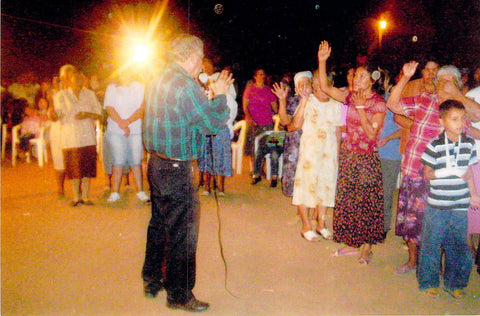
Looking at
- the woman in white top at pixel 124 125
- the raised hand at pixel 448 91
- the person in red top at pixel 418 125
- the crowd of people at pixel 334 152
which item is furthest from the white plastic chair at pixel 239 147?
the raised hand at pixel 448 91

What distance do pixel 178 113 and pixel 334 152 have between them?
6.96ft

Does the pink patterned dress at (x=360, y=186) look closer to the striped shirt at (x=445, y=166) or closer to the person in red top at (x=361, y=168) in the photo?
the person in red top at (x=361, y=168)

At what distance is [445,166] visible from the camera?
10.6ft

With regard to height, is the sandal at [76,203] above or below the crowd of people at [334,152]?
below

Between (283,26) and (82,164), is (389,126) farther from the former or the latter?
(283,26)

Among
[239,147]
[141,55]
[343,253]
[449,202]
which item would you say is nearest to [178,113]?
[449,202]

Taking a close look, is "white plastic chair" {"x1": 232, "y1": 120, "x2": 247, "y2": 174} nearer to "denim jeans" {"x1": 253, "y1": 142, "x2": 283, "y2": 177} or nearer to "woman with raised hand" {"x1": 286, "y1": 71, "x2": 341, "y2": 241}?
"denim jeans" {"x1": 253, "y1": 142, "x2": 283, "y2": 177}

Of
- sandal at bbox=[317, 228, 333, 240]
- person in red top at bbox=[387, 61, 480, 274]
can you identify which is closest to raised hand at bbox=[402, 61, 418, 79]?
person in red top at bbox=[387, 61, 480, 274]

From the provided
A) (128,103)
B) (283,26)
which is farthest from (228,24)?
(128,103)

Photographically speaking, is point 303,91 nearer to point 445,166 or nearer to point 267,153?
point 445,166

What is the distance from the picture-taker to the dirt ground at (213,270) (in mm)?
3201

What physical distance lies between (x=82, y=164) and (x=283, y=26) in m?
10.1

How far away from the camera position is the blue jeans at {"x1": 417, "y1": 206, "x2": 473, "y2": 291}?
130 inches

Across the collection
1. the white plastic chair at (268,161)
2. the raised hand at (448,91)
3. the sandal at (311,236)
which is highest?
the raised hand at (448,91)
